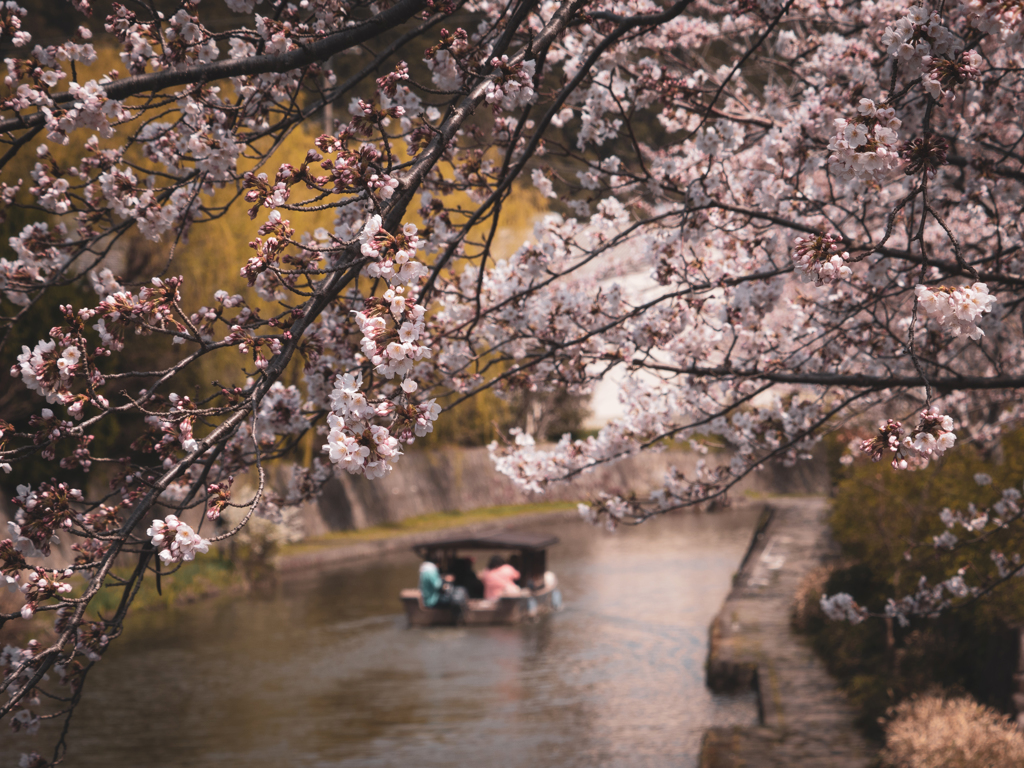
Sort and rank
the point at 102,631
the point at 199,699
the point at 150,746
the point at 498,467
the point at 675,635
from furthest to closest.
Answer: the point at 675,635 → the point at 199,699 → the point at 150,746 → the point at 498,467 → the point at 102,631

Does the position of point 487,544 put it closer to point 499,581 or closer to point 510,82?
point 499,581

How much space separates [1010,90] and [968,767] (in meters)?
4.15

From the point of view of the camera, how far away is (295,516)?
2170 centimetres

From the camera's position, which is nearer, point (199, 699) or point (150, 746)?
point (150, 746)

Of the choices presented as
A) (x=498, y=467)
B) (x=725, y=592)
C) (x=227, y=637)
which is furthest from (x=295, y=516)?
(x=498, y=467)

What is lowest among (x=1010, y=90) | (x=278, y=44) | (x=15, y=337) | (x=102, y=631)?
(x=102, y=631)

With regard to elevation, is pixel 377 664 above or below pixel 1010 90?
below

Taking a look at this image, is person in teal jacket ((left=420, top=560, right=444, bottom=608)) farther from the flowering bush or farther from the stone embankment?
the flowering bush

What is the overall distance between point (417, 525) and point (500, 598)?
9287 mm

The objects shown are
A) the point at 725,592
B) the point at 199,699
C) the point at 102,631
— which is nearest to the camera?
the point at 102,631

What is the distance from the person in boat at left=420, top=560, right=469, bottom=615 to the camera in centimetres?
1590

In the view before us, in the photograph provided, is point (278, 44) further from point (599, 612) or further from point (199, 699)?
point (599, 612)

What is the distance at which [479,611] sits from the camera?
53.5 ft

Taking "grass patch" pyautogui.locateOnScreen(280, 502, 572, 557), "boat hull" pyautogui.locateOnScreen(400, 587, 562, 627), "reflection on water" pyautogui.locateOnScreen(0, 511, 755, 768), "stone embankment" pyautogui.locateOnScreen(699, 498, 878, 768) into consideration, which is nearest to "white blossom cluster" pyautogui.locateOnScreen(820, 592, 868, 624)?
"stone embankment" pyautogui.locateOnScreen(699, 498, 878, 768)
